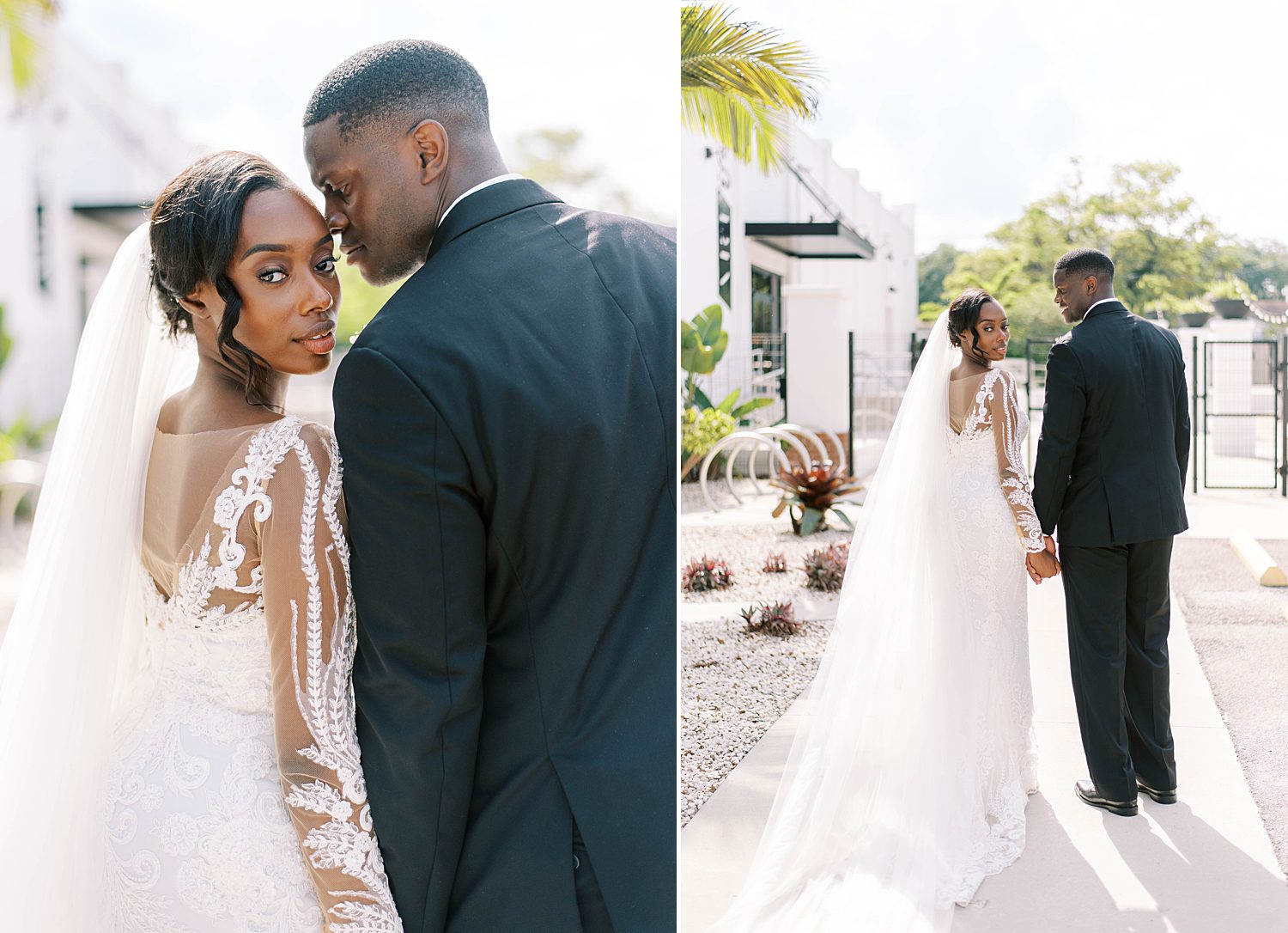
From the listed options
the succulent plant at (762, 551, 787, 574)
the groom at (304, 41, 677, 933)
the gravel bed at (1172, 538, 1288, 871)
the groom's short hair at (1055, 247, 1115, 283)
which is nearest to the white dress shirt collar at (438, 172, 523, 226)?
the groom at (304, 41, 677, 933)

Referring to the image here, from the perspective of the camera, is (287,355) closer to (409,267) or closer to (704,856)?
(409,267)

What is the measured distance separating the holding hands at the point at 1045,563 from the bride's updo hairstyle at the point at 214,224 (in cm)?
200

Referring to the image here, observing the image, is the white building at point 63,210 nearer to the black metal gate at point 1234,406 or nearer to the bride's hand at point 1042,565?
the bride's hand at point 1042,565

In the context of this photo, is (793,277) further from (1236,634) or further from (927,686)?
(1236,634)

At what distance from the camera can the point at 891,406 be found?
391 centimetres

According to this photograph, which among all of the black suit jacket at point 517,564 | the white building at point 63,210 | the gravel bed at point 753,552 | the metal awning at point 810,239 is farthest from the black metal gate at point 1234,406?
the white building at point 63,210

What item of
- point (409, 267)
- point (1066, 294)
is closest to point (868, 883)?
point (1066, 294)

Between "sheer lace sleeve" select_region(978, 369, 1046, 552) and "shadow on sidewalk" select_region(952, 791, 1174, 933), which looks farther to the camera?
"sheer lace sleeve" select_region(978, 369, 1046, 552)

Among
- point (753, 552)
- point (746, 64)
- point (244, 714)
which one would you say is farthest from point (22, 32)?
point (753, 552)

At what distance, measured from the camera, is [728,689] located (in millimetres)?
4102

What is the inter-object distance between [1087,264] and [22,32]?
4.88 m

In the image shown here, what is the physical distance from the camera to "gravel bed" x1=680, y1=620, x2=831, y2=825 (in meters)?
3.39

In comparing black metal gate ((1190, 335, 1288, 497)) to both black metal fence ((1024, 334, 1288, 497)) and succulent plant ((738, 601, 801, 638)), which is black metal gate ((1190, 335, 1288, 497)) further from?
succulent plant ((738, 601, 801, 638))

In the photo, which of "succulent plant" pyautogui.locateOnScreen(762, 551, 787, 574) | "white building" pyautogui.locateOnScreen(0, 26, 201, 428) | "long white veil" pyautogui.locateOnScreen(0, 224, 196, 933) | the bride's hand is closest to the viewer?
"long white veil" pyautogui.locateOnScreen(0, 224, 196, 933)
